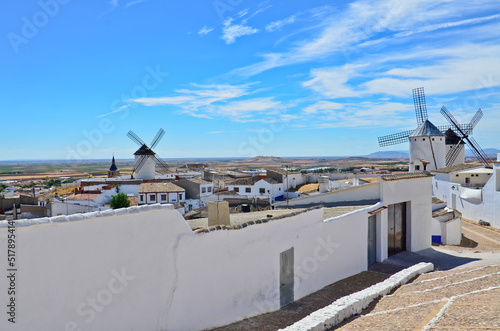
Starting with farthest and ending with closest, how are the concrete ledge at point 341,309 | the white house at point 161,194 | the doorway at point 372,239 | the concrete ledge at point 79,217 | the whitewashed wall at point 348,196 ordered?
the white house at point 161,194 → the whitewashed wall at point 348,196 → the doorway at point 372,239 → the concrete ledge at point 341,309 → the concrete ledge at point 79,217

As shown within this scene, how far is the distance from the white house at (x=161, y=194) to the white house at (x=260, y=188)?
24.0 ft

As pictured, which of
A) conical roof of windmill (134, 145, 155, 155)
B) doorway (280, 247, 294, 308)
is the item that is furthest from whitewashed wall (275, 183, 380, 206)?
conical roof of windmill (134, 145, 155, 155)

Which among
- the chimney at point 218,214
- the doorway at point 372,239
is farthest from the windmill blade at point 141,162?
the chimney at point 218,214

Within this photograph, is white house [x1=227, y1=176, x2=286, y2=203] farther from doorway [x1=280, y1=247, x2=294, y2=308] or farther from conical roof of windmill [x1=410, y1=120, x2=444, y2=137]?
doorway [x1=280, y1=247, x2=294, y2=308]

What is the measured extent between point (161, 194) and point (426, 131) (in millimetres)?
27158

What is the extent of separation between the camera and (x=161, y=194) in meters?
36.4

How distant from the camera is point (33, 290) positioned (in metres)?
4.39

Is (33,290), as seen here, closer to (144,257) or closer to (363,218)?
(144,257)

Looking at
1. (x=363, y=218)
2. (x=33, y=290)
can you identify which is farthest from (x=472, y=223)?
(x=33, y=290)

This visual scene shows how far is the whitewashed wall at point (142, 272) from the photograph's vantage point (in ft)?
14.7

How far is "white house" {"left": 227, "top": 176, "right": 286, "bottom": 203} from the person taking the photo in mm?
40344

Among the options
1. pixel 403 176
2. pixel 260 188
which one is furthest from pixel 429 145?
pixel 403 176

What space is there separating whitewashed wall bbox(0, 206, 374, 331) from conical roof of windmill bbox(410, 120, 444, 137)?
33.7 metres

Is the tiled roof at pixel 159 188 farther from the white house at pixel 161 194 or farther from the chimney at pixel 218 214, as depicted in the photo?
the chimney at pixel 218 214
